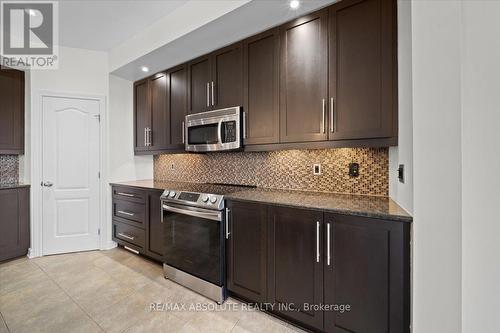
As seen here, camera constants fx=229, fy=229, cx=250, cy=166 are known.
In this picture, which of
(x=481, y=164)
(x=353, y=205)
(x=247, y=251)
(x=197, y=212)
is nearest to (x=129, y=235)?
(x=197, y=212)

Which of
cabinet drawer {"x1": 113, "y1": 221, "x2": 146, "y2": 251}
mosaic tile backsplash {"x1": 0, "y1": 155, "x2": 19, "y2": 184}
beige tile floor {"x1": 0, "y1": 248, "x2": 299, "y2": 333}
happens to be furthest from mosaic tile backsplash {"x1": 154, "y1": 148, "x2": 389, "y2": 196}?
mosaic tile backsplash {"x1": 0, "y1": 155, "x2": 19, "y2": 184}

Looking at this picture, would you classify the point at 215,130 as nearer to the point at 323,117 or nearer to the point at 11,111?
the point at 323,117

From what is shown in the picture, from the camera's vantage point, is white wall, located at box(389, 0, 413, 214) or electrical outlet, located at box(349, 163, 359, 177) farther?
electrical outlet, located at box(349, 163, 359, 177)

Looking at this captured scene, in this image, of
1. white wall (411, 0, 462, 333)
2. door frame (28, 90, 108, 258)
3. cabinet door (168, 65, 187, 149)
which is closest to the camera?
white wall (411, 0, 462, 333)

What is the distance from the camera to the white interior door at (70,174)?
10.3 ft

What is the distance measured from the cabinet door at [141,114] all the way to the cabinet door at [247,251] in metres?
2.13

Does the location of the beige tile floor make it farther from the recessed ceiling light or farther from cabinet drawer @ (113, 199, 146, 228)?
the recessed ceiling light

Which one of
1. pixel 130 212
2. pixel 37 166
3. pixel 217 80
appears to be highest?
pixel 217 80

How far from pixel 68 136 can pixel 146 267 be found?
2.14m

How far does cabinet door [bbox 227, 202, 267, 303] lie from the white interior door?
2.46 metres

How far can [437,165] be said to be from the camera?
1200 mm

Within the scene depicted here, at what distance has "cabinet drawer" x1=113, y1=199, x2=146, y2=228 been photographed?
9.72ft

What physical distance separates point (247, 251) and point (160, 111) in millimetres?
2314

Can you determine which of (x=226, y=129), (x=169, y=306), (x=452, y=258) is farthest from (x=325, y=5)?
(x=169, y=306)
